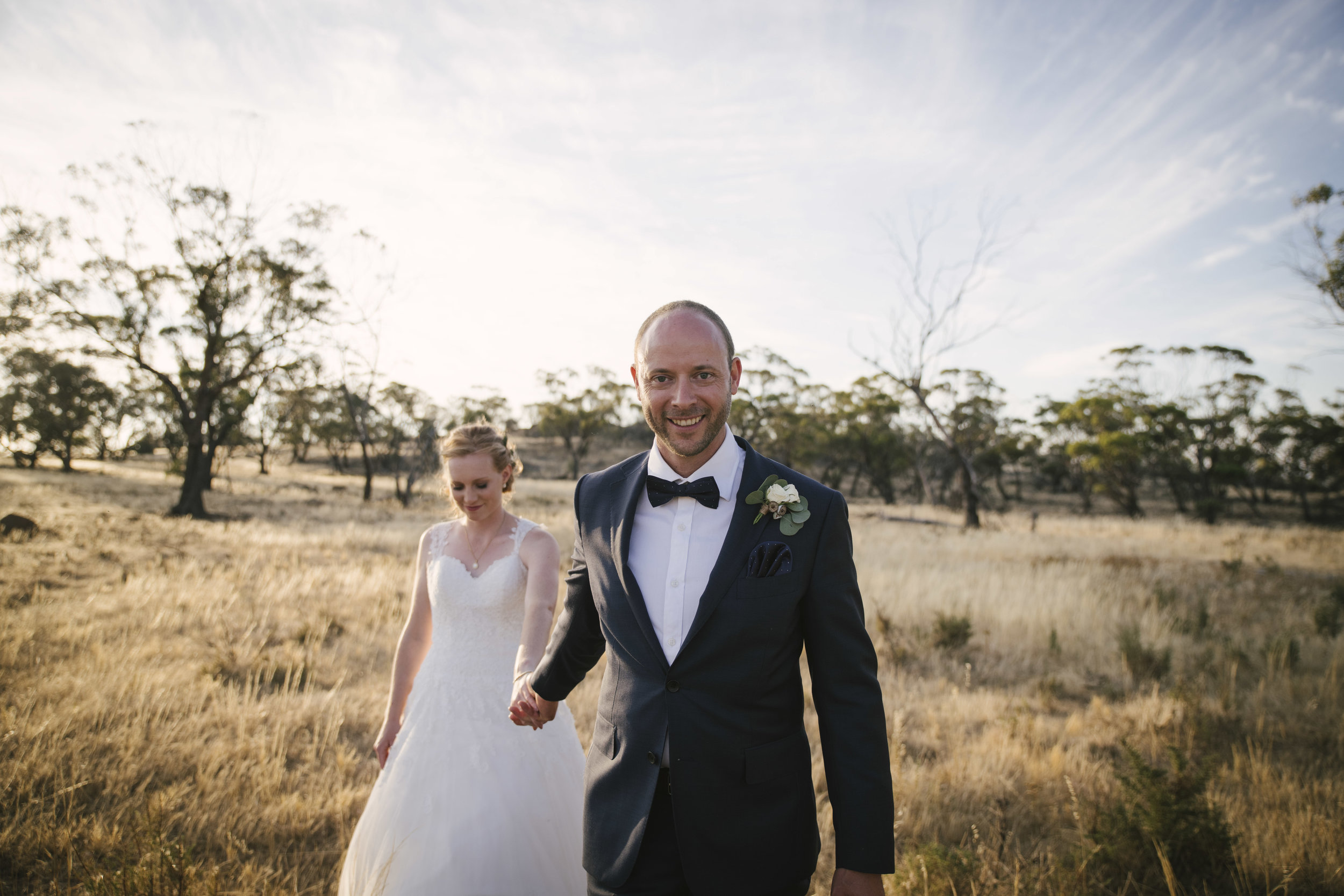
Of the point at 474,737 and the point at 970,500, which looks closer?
the point at 474,737

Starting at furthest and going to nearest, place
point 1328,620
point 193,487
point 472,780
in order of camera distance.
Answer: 1. point 193,487
2. point 1328,620
3. point 472,780

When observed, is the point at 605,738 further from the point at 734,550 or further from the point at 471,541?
the point at 471,541

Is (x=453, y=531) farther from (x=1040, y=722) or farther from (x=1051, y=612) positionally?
(x=1051, y=612)

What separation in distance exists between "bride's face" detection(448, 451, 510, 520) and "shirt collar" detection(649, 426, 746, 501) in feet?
4.92

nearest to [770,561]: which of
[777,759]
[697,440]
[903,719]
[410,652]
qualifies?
[697,440]

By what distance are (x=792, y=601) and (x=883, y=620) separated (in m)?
5.78

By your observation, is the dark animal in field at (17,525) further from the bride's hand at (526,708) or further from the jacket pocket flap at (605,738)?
the jacket pocket flap at (605,738)

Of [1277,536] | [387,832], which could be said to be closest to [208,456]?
[387,832]

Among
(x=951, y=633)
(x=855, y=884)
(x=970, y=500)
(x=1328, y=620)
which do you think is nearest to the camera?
(x=855, y=884)

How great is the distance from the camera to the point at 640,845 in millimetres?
1726

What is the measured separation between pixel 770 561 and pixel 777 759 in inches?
22.9

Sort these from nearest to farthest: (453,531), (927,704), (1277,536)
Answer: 1. (453,531)
2. (927,704)
3. (1277,536)

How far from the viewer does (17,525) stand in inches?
484

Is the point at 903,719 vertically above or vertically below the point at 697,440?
below
